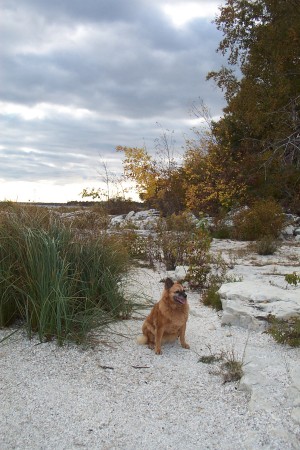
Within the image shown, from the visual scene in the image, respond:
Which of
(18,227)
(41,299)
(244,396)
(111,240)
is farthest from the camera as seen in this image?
(111,240)

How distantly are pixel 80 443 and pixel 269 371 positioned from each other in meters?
1.94

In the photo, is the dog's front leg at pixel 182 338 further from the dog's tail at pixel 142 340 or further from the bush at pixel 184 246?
the bush at pixel 184 246

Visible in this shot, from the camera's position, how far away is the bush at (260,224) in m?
13.6

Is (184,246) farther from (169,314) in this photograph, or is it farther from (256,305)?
(169,314)

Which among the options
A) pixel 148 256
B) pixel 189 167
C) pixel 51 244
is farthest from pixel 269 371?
pixel 189 167

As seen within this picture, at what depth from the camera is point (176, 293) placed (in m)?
4.90

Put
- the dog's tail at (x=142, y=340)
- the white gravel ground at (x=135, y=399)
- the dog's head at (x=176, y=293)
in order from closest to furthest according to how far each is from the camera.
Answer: the white gravel ground at (x=135, y=399) → the dog's head at (x=176, y=293) → the dog's tail at (x=142, y=340)

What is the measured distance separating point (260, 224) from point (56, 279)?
961cm

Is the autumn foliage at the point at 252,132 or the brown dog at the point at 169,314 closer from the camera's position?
the brown dog at the point at 169,314

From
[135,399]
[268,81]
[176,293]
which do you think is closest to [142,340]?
[176,293]

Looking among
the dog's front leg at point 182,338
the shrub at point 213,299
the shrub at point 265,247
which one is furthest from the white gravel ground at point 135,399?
the shrub at point 265,247

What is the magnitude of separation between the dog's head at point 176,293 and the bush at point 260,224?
8883mm

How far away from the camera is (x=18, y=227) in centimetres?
564

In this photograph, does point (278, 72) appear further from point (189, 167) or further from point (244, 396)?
point (244, 396)
